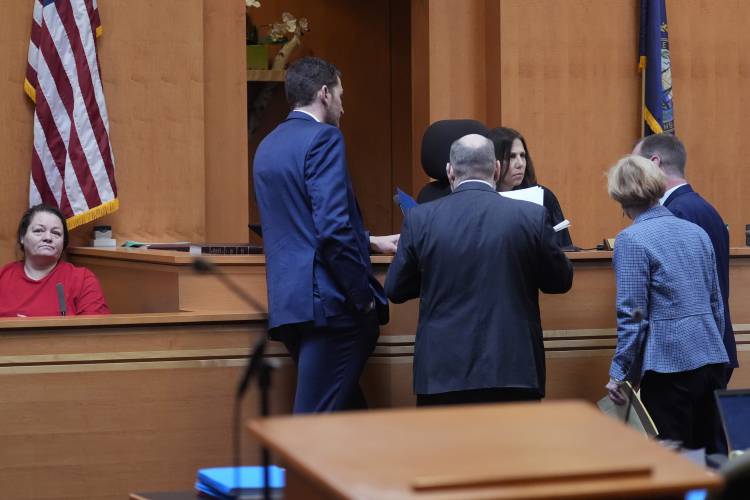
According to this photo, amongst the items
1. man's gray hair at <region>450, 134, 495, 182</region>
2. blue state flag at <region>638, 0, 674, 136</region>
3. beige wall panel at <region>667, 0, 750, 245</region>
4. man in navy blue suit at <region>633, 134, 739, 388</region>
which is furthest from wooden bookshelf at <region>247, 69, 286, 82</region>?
man's gray hair at <region>450, 134, 495, 182</region>

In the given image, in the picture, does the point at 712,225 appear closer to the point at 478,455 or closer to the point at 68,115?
the point at 478,455

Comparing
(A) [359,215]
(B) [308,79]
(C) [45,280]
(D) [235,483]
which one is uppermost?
(B) [308,79]

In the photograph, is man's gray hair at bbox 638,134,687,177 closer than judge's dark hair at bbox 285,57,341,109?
No

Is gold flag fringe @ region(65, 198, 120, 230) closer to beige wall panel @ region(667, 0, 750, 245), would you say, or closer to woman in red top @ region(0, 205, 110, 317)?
woman in red top @ region(0, 205, 110, 317)

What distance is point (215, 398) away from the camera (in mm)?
4730

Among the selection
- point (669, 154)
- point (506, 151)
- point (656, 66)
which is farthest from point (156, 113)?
point (669, 154)

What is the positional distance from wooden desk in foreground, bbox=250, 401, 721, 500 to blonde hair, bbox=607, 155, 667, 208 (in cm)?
232

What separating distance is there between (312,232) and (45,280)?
1.74 meters

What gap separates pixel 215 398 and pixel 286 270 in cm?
72

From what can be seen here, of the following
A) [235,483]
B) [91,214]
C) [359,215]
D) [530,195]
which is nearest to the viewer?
[235,483]

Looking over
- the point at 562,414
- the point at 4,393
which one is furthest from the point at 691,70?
the point at 562,414

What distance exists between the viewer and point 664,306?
168 inches

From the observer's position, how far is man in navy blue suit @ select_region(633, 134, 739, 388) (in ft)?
15.3

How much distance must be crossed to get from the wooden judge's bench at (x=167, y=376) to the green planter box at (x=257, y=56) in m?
3.40
